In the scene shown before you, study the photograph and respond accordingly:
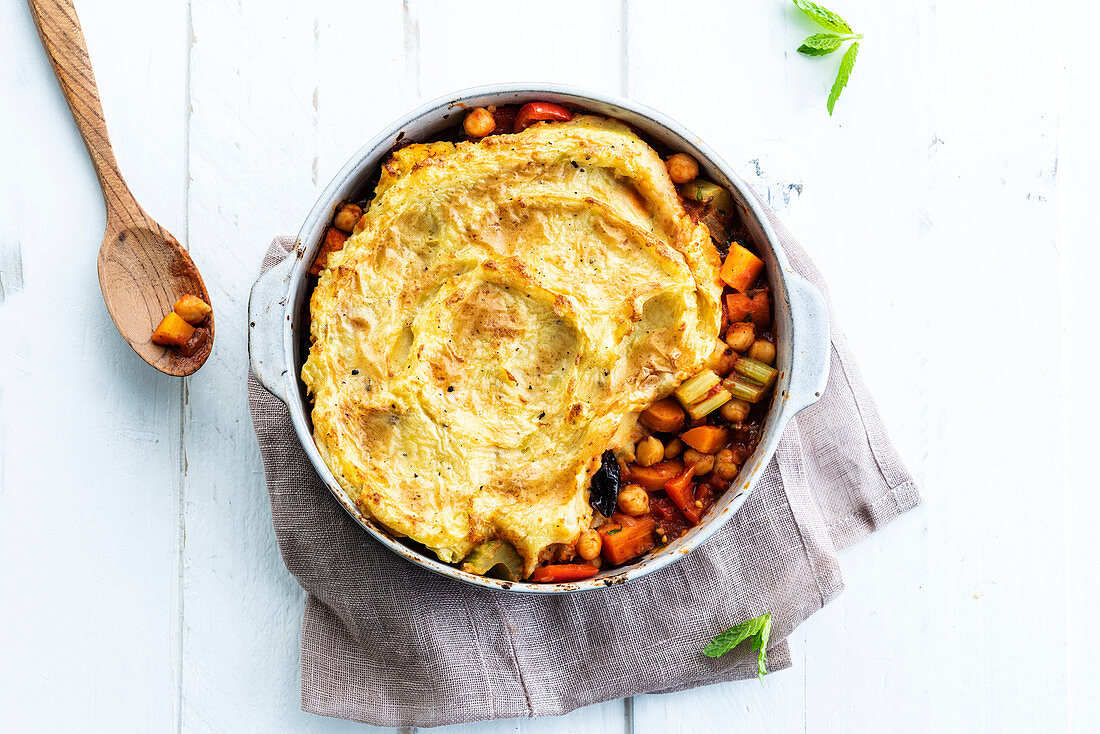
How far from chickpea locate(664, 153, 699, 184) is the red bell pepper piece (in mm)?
417

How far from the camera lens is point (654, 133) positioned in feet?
10.6

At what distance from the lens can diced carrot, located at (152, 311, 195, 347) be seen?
3432 millimetres

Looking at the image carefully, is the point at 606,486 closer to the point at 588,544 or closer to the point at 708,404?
the point at 588,544

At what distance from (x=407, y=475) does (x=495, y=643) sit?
932 mm

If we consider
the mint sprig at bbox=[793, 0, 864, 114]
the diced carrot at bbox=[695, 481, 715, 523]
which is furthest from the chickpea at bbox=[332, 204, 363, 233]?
the mint sprig at bbox=[793, 0, 864, 114]

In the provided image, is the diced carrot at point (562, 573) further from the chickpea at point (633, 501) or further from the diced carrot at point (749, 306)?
the diced carrot at point (749, 306)

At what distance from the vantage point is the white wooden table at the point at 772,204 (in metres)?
3.63

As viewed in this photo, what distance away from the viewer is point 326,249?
3.16 meters

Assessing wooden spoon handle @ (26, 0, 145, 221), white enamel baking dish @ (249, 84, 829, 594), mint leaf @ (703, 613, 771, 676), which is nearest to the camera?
white enamel baking dish @ (249, 84, 829, 594)

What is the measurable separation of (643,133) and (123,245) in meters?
2.11

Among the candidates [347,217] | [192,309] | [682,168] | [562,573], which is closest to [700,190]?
[682,168]

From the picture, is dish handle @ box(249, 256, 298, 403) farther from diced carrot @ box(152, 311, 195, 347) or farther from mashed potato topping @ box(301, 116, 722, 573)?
diced carrot @ box(152, 311, 195, 347)

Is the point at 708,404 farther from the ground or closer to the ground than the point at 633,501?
farther from the ground

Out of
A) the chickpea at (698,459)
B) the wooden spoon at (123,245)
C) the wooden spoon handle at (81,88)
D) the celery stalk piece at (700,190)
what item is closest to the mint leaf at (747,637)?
the chickpea at (698,459)
